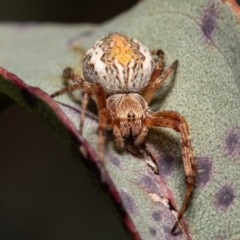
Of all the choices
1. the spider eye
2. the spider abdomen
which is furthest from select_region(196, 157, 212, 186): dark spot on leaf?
the spider abdomen

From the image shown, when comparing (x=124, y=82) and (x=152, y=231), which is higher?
(x=124, y=82)

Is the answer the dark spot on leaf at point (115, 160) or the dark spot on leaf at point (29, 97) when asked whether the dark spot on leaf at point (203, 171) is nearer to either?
the dark spot on leaf at point (115, 160)

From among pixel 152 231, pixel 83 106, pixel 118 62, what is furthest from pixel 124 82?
pixel 152 231

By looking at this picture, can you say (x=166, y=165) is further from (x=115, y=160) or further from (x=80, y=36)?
(x=80, y=36)

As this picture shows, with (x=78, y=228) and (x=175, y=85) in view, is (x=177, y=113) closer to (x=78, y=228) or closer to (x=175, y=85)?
(x=175, y=85)

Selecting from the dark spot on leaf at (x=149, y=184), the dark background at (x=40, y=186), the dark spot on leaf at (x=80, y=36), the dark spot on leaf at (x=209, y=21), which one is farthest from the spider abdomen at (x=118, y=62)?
the dark background at (x=40, y=186)

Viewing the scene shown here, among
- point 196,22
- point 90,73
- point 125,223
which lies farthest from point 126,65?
point 125,223
